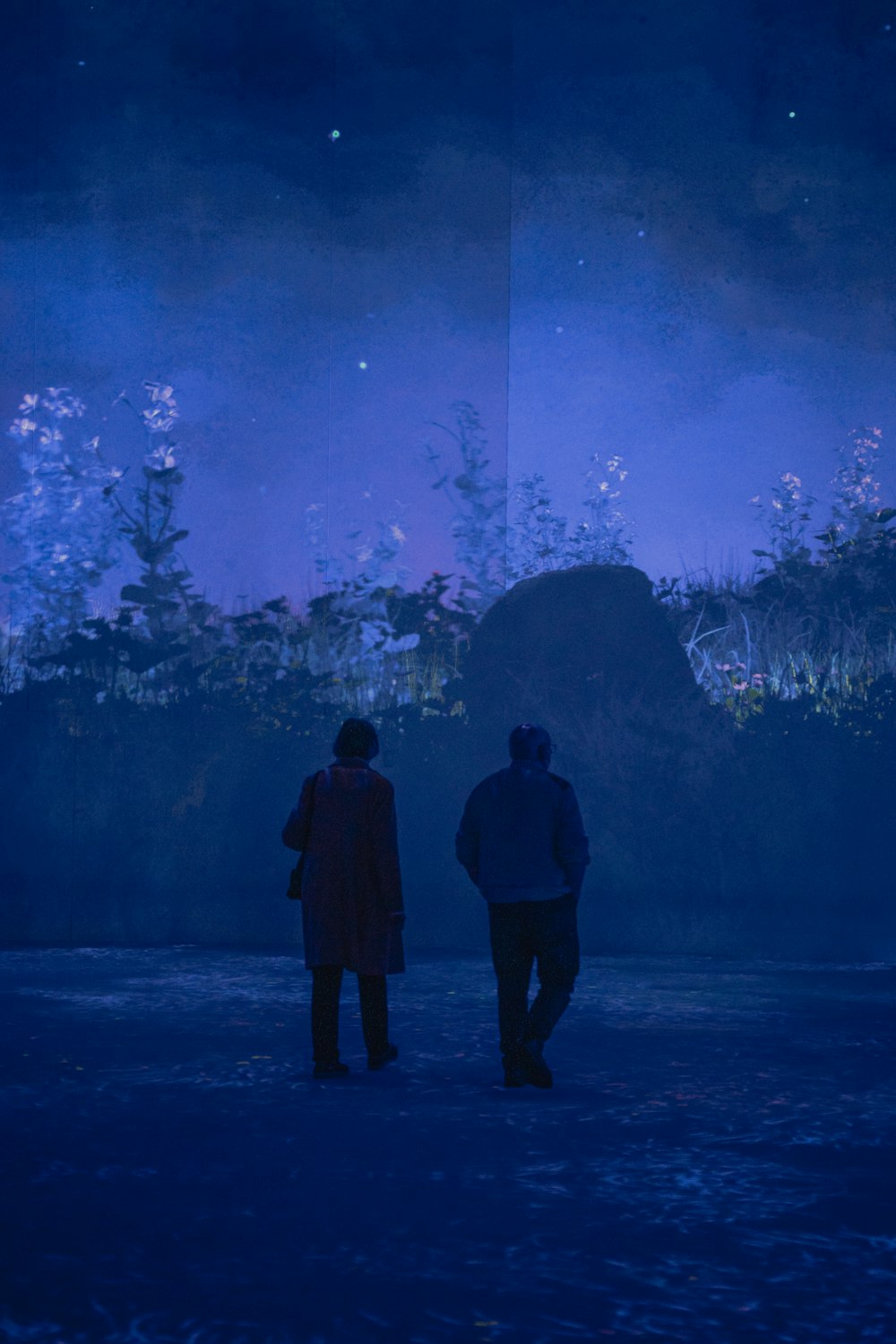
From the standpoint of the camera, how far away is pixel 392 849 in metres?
6.07

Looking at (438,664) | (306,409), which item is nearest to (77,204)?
(306,409)

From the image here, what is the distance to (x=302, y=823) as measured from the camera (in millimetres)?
6129

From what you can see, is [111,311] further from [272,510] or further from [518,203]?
[518,203]

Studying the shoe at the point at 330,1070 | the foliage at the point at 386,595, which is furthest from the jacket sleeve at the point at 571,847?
the foliage at the point at 386,595

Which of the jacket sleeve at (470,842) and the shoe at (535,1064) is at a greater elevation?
the jacket sleeve at (470,842)

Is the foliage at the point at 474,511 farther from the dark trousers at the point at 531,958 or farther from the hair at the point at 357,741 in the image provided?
the dark trousers at the point at 531,958

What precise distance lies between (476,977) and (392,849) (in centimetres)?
352

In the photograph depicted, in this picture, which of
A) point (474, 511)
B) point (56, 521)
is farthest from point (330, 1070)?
point (56, 521)

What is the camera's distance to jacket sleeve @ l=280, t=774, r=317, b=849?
6.13 meters

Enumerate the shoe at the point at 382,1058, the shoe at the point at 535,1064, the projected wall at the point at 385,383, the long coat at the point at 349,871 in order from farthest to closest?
1. the projected wall at the point at 385,383
2. the shoe at the point at 382,1058
3. the long coat at the point at 349,871
4. the shoe at the point at 535,1064

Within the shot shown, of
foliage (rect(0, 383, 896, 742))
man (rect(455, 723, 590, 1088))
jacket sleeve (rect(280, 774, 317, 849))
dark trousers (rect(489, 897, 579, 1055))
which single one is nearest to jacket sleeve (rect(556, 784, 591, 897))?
man (rect(455, 723, 590, 1088))

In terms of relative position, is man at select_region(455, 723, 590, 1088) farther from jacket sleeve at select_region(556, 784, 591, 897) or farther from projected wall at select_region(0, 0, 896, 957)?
projected wall at select_region(0, 0, 896, 957)

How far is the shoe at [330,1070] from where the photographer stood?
19.4ft

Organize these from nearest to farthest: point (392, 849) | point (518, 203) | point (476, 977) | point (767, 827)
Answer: point (392, 849) < point (476, 977) < point (767, 827) < point (518, 203)
